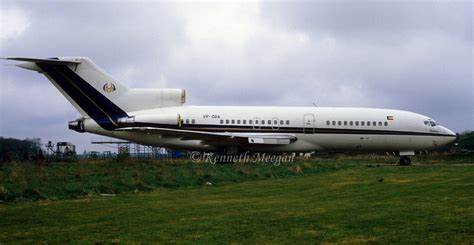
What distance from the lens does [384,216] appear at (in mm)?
10922

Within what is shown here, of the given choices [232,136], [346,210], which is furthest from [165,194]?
[232,136]

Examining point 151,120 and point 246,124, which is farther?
point 246,124

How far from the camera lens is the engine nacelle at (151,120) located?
35.8 meters

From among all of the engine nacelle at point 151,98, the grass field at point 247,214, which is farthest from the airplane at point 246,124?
the grass field at point 247,214

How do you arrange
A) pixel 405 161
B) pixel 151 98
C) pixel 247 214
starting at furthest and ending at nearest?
pixel 151 98
pixel 405 161
pixel 247 214

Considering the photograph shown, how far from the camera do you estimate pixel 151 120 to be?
3584 cm

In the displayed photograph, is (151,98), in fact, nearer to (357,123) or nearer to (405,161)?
(357,123)

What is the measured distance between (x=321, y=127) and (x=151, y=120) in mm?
10249

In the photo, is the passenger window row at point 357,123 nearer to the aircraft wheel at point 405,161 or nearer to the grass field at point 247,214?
the aircraft wheel at point 405,161

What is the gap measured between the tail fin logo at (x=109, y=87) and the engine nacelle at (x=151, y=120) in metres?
2.10

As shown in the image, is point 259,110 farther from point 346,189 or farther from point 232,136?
point 346,189

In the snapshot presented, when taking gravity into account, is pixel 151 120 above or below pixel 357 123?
above

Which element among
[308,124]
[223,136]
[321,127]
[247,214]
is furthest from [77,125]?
[247,214]

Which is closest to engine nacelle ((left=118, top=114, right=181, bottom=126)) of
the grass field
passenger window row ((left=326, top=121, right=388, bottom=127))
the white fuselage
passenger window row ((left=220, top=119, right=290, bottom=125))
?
the white fuselage
